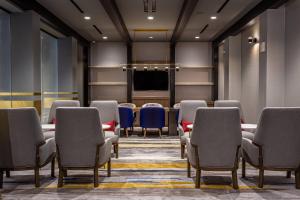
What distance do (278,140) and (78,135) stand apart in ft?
7.30

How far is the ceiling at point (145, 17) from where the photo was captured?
701cm

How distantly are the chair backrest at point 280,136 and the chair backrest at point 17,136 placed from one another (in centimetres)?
252

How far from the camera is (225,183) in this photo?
4188mm

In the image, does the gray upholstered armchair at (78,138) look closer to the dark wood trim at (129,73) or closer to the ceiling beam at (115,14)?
the ceiling beam at (115,14)

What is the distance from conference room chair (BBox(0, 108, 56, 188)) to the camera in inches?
151

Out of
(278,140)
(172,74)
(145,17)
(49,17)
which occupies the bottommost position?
(278,140)

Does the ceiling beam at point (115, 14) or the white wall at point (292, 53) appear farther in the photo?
the ceiling beam at point (115, 14)

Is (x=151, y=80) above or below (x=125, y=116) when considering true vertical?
above

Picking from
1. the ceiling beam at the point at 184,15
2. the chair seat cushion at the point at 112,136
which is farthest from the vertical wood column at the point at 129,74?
the chair seat cushion at the point at 112,136

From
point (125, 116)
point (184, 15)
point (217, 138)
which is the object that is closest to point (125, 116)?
point (125, 116)

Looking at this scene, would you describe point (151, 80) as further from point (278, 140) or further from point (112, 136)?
point (278, 140)

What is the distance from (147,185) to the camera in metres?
4.09

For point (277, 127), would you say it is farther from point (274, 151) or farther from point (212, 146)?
point (212, 146)

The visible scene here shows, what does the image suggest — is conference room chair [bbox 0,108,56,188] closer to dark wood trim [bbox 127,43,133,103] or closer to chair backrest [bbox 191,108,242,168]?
chair backrest [bbox 191,108,242,168]
